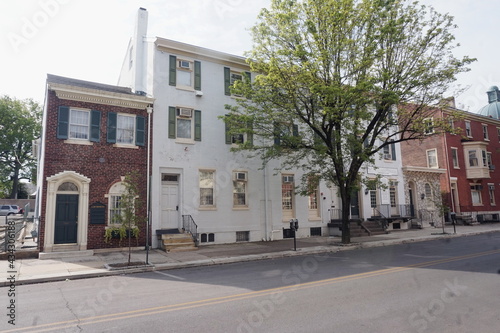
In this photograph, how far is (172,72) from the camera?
17.0m

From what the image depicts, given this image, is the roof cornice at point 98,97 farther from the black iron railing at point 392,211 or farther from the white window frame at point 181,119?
the black iron railing at point 392,211

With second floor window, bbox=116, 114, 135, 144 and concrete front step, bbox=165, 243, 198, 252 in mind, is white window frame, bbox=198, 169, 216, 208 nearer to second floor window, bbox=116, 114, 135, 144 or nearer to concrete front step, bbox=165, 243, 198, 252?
concrete front step, bbox=165, 243, 198, 252

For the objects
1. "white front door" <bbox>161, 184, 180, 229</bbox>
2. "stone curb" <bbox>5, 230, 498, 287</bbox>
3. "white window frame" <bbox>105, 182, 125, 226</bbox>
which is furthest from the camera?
"white front door" <bbox>161, 184, 180, 229</bbox>

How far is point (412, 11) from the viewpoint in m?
15.3

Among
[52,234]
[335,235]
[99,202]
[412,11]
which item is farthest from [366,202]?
[52,234]

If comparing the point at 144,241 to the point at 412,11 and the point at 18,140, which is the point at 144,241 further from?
the point at 18,140

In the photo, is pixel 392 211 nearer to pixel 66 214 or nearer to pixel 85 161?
pixel 85 161

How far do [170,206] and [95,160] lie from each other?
4.17 m

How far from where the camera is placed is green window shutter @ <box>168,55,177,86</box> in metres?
16.9

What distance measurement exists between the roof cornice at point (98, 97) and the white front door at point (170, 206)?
4314mm

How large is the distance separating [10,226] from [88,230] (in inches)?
110

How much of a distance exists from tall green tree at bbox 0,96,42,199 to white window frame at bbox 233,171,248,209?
37316 millimetres

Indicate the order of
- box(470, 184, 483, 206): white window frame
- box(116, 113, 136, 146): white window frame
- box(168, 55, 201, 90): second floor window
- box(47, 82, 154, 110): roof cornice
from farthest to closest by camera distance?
box(470, 184, 483, 206): white window frame < box(168, 55, 201, 90): second floor window < box(116, 113, 136, 146): white window frame < box(47, 82, 154, 110): roof cornice

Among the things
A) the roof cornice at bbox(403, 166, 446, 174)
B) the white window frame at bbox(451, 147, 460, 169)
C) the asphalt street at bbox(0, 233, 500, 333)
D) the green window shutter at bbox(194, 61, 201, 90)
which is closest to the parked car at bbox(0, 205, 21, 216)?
the green window shutter at bbox(194, 61, 201, 90)
